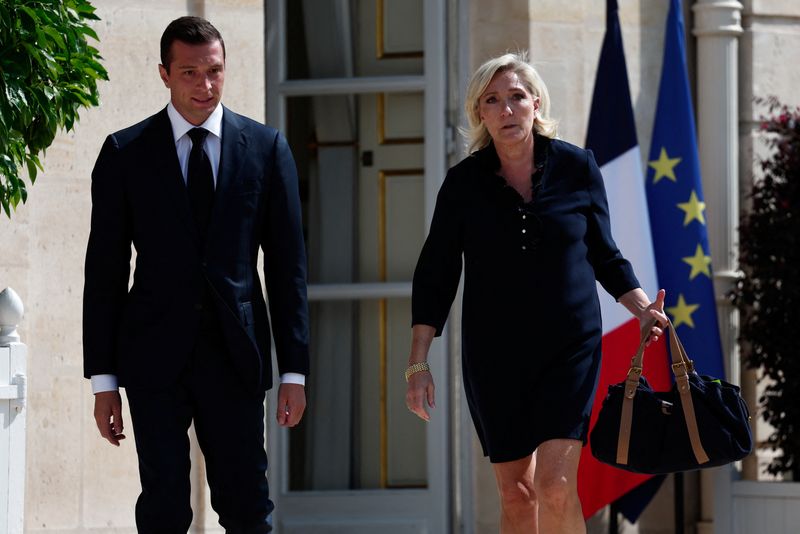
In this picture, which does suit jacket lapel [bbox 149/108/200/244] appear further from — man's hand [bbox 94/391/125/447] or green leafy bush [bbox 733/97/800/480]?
green leafy bush [bbox 733/97/800/480]

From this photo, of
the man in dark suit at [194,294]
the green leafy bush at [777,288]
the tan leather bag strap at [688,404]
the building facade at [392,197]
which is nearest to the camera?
the man in dark suit at [194,294]

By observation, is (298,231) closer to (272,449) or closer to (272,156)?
(272,156)

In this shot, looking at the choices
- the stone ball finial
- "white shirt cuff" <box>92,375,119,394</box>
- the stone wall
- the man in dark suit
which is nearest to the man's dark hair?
the man in dark suit

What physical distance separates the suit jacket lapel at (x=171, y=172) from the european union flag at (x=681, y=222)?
3401 millimetres

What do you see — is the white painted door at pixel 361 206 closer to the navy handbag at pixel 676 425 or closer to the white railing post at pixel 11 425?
the white railing post at pixel 11 425

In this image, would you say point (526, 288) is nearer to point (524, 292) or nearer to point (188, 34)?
point (524, 292)

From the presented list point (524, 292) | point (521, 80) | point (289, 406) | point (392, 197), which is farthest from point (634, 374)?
point (392, 197)

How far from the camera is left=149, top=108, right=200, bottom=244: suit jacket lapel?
13.3ft

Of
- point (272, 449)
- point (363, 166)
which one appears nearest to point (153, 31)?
point (363, 166)

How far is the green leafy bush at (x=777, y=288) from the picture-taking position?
22.9ft

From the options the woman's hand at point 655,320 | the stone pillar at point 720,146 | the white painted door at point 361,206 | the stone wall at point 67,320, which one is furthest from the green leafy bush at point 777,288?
the woman's hand at point 655,320

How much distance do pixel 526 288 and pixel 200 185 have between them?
97cm

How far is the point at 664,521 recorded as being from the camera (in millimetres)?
7320

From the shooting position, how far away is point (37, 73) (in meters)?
4.20
